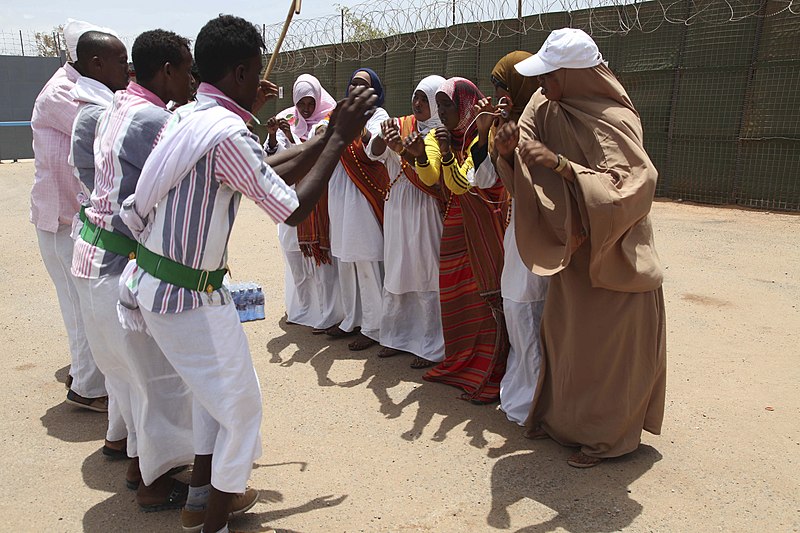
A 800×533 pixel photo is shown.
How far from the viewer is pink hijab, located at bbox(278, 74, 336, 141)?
555cm

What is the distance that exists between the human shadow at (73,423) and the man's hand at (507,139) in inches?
108

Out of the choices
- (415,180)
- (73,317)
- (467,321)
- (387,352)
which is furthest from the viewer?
(387,352)

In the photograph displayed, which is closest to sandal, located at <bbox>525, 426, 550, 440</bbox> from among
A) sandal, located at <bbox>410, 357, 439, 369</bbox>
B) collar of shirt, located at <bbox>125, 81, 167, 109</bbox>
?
sandal, located at <bbox>410, 357, 439, 369</bbox>

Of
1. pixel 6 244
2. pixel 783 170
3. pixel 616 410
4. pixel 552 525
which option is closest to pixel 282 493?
pixel 552 525

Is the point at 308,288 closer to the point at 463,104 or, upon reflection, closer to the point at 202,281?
the point at 463,104

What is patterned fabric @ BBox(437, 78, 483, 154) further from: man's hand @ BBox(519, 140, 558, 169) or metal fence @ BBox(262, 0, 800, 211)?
metal fence @ BBox(262, 0, 800, 211)

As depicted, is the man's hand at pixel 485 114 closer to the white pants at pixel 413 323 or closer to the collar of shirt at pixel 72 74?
the white pants at pixel 413 323

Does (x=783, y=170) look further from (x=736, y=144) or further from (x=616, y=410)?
(x=616, y=410)

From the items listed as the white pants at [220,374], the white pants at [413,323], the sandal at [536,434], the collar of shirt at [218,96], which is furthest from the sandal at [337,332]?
the collar of shirt at [218,96]

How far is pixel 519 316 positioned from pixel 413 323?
1.43 m

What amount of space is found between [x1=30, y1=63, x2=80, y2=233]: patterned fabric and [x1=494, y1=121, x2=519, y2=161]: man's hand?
7.70 ft

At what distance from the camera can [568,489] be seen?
326 centimetres

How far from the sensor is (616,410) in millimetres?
3410

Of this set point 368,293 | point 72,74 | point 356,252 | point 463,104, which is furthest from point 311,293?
point 72,74
